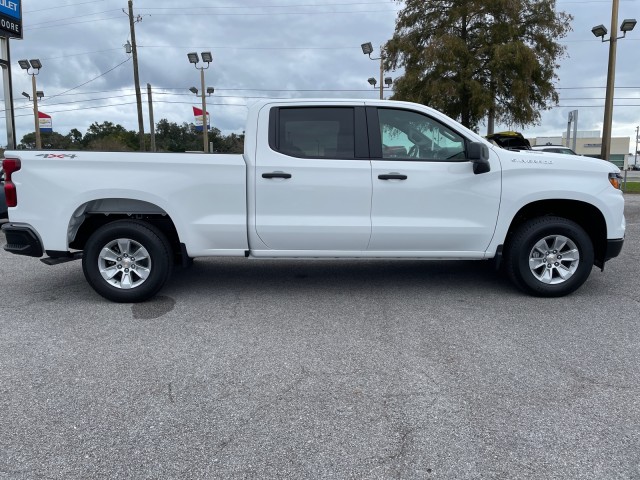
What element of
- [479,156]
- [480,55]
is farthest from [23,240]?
[480,55]

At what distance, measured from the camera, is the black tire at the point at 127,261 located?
5.14 metres

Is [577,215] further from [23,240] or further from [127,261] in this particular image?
[23,240]

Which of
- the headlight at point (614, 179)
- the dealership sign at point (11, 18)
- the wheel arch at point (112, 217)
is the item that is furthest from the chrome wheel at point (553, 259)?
the dealership sign at point (11, 18)

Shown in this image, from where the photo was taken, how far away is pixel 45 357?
3891 mm

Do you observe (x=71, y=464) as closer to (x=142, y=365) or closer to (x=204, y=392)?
(x=204, y=392)

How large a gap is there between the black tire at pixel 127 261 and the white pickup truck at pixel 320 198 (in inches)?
0.5

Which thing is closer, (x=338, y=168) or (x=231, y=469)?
(x=231, y=469)

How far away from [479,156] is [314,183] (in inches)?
62.2

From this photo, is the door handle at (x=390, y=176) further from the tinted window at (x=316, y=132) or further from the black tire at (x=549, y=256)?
the black tire at (x=549, y=256)

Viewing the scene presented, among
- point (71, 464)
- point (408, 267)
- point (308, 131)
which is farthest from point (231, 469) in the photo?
point (408, 267)

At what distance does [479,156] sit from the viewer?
4941mm

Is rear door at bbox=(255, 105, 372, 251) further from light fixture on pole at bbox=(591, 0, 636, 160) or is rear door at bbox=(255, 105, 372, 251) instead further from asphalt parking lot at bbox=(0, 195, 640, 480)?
light fixture on pole at bbox=(591, 0, 636, 160)

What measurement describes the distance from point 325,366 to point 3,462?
1971mm

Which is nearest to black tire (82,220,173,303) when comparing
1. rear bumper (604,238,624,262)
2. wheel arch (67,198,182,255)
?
wheel arch (67,198,182,255)
